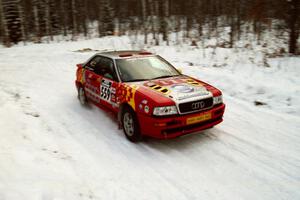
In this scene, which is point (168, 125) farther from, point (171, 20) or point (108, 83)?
point (171, 20)

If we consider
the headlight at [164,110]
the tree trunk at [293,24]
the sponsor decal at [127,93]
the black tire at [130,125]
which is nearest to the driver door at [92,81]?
the sponsor decal at [127,93]

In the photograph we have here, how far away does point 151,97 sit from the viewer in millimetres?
4949

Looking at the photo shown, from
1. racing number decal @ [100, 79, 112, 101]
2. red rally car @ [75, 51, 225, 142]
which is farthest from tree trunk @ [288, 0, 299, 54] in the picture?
racing number decal @ [100, 79, 112, 101]

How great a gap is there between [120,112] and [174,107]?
1.26m

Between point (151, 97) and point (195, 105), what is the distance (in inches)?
30.0

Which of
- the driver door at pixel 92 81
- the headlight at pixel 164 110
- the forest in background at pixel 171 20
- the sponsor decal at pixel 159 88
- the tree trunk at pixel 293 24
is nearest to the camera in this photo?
the headlight at pixel 164 110

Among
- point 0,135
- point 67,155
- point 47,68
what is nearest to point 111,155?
point 67,155

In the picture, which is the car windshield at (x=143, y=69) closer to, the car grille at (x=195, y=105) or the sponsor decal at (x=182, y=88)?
the sponsor decal at (x=182, y=88)

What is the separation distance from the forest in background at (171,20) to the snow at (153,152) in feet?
17.5

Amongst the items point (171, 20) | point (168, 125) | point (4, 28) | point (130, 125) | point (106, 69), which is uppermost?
point (171, 20)

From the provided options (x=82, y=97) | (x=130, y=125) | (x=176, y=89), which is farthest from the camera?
(x=82, y=97)

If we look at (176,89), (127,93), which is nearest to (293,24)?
(176,89)

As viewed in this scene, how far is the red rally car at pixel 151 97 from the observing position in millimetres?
4891

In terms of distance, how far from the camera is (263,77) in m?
8.73
